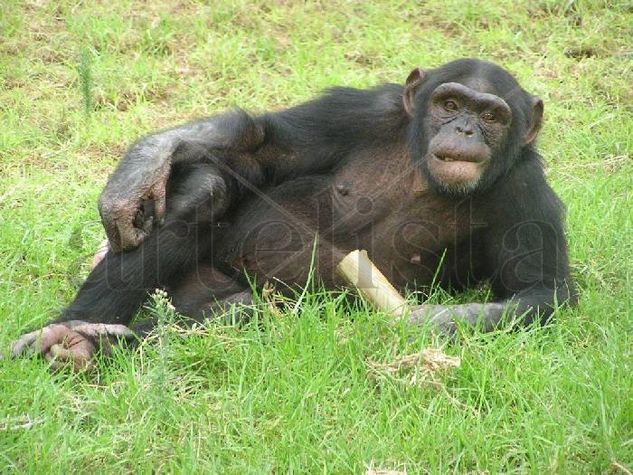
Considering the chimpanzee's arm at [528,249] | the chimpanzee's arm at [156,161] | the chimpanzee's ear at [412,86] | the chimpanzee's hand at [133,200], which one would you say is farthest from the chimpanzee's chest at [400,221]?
the chimpanzee's hand at [133,200]

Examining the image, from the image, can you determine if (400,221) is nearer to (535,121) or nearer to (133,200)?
(535,121)

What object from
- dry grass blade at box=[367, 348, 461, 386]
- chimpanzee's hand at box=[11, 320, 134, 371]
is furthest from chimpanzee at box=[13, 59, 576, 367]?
dry grass blade at box=[367, 348, 461, 386]

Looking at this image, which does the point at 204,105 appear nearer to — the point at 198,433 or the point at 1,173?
the point at 1,173

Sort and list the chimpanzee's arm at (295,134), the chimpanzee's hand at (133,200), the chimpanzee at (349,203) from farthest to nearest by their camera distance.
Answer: the chimpanzee's arm at (295,134) → the chimpanzee at (349,203) → the chimpanzee's hand at (133,200)

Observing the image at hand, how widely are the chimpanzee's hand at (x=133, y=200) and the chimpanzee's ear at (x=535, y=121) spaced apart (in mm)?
2075

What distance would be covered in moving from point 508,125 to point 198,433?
8.47 ft

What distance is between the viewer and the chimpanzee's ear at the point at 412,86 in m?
5.83

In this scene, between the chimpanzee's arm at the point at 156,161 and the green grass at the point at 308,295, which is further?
the chimpanzee's arm at the point at 156,161

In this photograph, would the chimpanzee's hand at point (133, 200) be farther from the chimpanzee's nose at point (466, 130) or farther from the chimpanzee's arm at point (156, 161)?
the chimpanzee's nose at point (466, 130)

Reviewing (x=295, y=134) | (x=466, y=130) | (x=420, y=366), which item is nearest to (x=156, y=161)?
(x=295, y=134)

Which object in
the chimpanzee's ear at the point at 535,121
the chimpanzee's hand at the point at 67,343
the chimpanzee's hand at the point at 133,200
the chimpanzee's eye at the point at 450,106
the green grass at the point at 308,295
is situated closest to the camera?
the green grass at the point at 308,295

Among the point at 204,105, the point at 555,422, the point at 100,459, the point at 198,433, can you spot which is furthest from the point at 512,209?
the point at 204,105

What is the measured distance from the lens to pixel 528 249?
5504mm

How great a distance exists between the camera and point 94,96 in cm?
838
